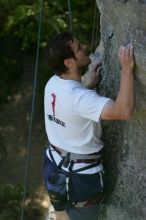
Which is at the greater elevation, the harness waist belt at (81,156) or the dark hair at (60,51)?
the dark hair at (60,51)

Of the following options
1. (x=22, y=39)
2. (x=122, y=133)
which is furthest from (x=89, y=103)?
(x=22, y=39)

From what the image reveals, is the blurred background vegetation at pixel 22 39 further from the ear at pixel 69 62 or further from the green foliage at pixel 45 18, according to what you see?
the ear at pixel 69 62

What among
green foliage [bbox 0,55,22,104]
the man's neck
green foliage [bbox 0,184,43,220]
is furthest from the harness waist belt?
green foliage [bbox 0,55,22,104]

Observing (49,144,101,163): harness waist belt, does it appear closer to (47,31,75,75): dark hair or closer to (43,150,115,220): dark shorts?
(43,150,115,220): dark shorts

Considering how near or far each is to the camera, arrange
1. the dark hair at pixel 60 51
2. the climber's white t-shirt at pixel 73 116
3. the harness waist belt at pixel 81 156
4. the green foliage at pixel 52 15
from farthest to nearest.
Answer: the green foliage at pixel 52 15
the harness waist belt at pixel 81 156
the dark hair at pixel 60 51
the climber's white t-shirt at pixel 73 116

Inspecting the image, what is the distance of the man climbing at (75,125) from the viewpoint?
112 inches

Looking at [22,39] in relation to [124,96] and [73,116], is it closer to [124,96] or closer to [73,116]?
[73,116]

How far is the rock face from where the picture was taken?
3023 mm

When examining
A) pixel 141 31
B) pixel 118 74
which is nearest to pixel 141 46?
pixel 141 31

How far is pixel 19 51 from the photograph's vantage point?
11.1 meters

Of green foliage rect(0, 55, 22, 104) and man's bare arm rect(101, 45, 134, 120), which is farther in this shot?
green foliage rect(0, 55, 22, 104)

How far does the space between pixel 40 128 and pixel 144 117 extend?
24.6 ft

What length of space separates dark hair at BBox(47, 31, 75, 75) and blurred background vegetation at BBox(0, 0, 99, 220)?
3665 millimetres

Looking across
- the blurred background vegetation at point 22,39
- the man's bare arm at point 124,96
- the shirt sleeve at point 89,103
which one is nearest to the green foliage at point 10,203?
the blurred background vegetation at point 22,39
